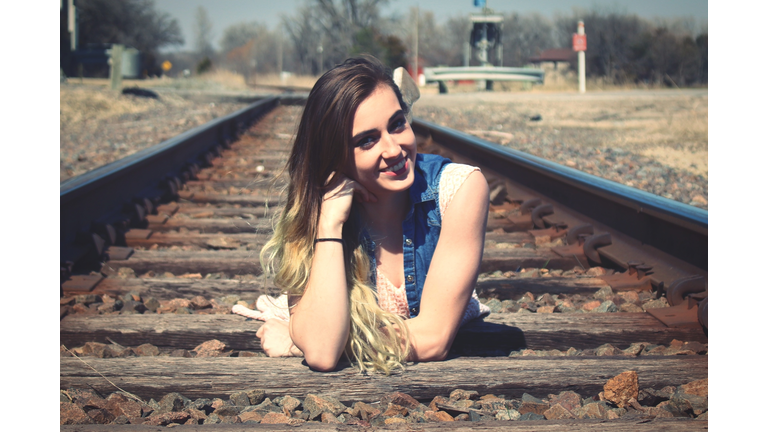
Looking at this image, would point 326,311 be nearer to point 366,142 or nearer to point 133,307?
point 366,142

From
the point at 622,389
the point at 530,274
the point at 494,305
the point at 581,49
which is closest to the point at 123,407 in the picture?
the point at 622,389

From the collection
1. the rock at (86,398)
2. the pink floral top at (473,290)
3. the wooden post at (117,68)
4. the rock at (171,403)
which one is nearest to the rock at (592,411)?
the pink floral top at (473,290)

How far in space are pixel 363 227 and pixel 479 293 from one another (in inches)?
34.7

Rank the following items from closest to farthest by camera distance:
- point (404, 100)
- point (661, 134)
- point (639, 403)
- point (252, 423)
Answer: point (252, 423) → point (639, 403) → point (404, 100) → point (661, 134)

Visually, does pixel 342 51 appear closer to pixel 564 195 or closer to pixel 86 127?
pixel 86 127

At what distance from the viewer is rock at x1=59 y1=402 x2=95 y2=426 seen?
5.28 ft

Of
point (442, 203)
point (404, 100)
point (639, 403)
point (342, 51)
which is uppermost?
point (342, 51)

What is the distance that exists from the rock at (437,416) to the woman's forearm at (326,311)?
33cm

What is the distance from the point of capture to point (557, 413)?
165cm

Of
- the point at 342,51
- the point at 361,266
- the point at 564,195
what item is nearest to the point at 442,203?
the point at 361,266

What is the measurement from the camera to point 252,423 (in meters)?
1.57

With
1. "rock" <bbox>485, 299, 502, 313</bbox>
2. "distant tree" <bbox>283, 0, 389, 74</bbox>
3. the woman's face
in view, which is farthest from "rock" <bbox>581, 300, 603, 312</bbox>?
"distant tree" <bbox>283, 0, 389, 74</bbox>

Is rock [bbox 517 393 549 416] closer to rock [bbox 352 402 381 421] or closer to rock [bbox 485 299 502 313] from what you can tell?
rock [bbox 352 402 381 421]

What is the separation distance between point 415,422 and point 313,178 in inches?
30.3
